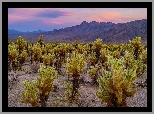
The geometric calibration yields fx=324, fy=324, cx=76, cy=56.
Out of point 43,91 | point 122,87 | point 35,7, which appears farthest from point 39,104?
point 35,7

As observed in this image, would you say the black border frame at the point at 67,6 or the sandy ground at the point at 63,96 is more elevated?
the black border frame at the point at 67,6

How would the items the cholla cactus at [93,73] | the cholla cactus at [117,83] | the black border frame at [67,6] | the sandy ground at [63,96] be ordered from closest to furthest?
the black border frame at [67,6], the cholla cactus at [117,83], the sandy ground at [63,96], the cholla cactus at [93,73]

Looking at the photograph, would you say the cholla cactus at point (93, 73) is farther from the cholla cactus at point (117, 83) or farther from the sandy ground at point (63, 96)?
the cholla cactus at point (117, 83)

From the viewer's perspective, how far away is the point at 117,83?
1126 centimetres

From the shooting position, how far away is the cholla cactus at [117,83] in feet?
36.7

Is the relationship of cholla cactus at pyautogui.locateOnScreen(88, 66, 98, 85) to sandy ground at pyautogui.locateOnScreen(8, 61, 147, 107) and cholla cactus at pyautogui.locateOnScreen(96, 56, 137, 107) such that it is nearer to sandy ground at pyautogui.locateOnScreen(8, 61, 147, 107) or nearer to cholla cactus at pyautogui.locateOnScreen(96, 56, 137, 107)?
sandy ground at pyautogui.locateOnScreen(8, 61, 147, 107)

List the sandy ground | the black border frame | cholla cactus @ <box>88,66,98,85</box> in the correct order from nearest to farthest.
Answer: the black border frame
the sandy ground
cholla cactus @ <box>88,66,98,85</box>

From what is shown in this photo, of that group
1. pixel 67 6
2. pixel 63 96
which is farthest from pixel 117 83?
pixel 63 96

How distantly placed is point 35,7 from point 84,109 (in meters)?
3.63

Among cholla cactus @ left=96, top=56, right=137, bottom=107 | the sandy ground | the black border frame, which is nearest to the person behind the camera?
the black border frame

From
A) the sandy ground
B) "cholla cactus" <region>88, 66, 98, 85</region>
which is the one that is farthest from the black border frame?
"cholla cactus" <region>88, 66, 98, 85</region>

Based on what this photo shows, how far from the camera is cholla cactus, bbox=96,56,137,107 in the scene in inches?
440

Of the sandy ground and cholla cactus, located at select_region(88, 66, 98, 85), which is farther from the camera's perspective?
cholla cactus, located at select_region(88, 66, 98, 85)

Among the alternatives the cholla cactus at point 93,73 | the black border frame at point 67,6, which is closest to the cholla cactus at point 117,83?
the black border frame at point 67,6
